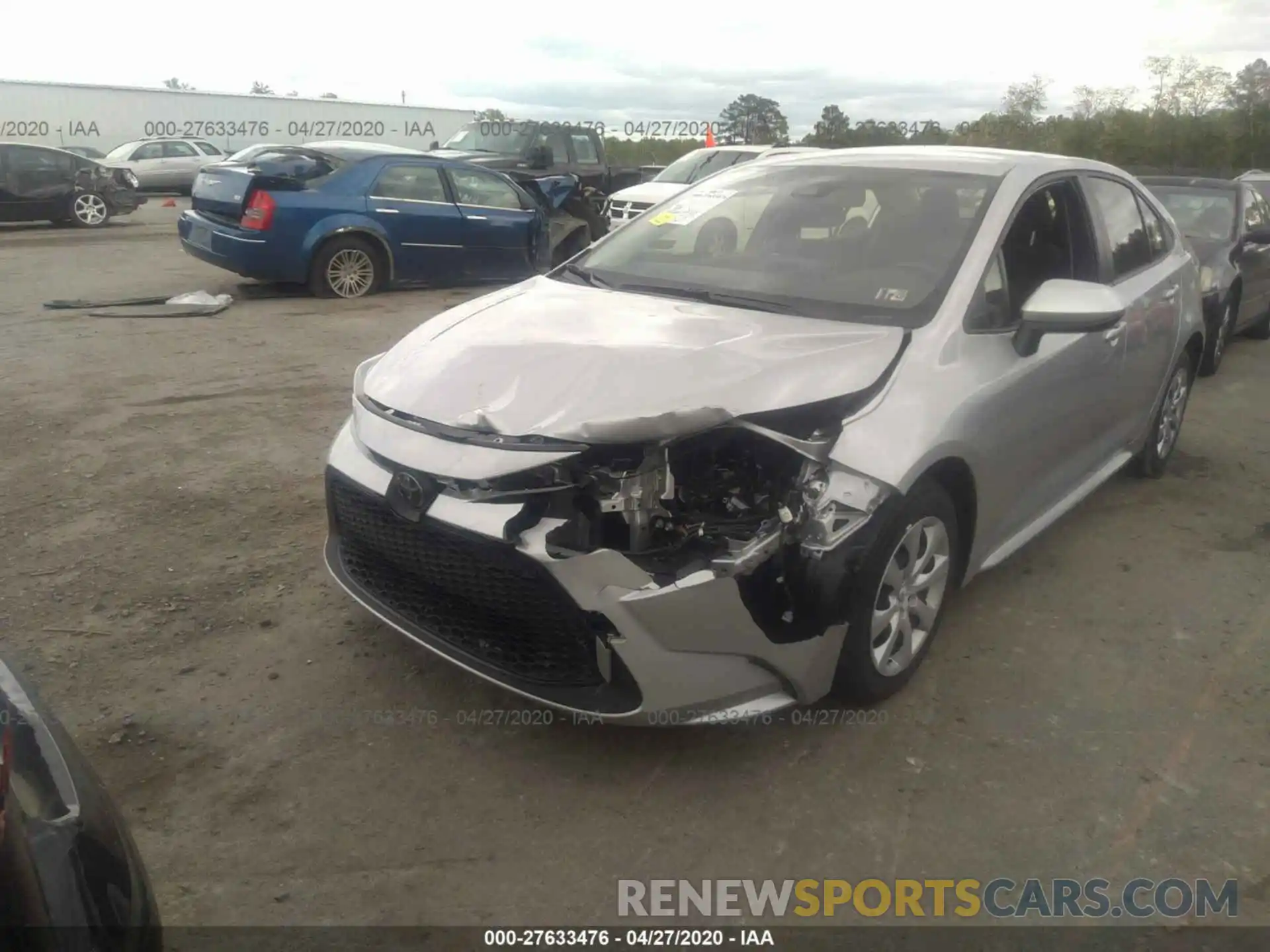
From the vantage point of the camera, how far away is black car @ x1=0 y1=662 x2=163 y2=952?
142 centimetres

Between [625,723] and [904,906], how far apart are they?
820 mm

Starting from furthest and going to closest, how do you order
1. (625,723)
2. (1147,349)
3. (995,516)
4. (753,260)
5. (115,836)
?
(1147,349), (753,260), (995,516), (625,723), (115,836)

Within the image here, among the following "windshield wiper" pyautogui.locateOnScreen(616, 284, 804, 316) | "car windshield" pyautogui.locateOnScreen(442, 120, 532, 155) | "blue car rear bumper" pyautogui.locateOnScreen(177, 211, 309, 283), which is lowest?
"blue car rear bumper" pyautogui.locateOnScreen(177, 211, 309, 283)

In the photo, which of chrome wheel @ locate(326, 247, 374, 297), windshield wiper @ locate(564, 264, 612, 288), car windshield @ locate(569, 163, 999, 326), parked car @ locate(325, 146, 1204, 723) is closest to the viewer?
parked car @ locate(325, 146, 1204, 723)

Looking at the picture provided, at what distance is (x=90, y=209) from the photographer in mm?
16609

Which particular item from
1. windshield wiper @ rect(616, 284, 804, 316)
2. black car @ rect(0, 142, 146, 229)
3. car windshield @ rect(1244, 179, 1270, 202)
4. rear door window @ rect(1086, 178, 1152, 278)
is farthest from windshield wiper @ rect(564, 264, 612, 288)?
black car @ rect(0, 142, 146, 229)

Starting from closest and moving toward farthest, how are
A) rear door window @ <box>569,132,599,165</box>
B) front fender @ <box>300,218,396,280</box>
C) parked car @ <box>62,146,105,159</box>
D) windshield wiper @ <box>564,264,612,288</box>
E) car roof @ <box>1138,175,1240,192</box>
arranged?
windshield wiper @ <box>564,264,612,288</box> < car roof @ <box>1138,175,1240,192</box> < front fender @ <box>300,218,396,280</box> < rear door window @ <box>569,132,599,165</box> < parked car @ <box>62,146,105,159</box>

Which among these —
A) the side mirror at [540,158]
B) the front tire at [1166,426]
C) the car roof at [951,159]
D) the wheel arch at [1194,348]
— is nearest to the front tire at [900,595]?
the car roof at [951,159]

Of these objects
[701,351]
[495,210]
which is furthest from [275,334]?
[701,351]

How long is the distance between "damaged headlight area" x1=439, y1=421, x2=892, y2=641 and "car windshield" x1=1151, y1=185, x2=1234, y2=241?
702 cm

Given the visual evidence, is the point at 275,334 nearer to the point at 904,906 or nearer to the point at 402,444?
the point at 402,444

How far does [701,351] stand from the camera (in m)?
3.06

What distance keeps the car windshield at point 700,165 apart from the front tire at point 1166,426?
9.24 metres

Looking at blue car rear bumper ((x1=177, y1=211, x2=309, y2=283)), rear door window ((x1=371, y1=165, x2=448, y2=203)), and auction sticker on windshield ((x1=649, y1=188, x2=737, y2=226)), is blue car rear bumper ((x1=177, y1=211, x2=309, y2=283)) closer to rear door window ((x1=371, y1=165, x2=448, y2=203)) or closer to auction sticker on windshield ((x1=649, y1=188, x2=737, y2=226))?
rear door window ((x1=371, y1=165, x2=448, y2=203))
